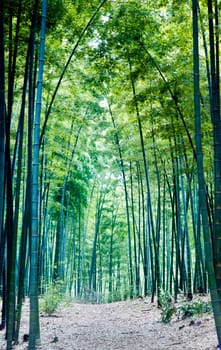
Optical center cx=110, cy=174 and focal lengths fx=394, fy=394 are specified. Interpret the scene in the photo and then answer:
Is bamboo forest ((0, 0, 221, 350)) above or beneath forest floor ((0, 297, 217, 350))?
above

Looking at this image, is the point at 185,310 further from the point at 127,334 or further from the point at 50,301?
the point at 50,301

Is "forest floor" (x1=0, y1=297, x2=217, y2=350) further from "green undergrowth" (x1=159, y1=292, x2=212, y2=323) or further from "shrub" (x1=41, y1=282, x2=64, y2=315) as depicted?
"shrub" (x1=41, y1=282, x2=64, y2=315)

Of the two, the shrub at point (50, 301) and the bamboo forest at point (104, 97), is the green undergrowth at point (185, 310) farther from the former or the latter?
the shrub at point (50, 301)

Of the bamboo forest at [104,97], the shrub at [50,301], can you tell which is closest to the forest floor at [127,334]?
the bamboo forest at [104,97]

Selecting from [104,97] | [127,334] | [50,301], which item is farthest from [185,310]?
[104,97]

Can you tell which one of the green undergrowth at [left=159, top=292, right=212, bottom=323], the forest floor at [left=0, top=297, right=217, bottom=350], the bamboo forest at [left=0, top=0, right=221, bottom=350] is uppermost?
the bamboo forest at [left=0, top=0, right=221, bottom=350]

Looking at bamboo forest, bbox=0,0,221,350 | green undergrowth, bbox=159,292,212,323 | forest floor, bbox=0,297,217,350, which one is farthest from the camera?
green undergrowth, bbox=159,292,212,323

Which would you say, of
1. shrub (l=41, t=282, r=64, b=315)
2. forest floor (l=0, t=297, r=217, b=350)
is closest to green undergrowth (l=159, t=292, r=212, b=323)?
forest floor (l=0, t=297, r=217, b=350)

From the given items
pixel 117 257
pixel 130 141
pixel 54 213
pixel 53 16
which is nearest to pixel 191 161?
pixel 130 141

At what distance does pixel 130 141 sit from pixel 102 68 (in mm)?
3639

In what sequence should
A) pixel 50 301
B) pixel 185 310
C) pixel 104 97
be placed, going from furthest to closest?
1. pixel 104 97
2. pixel 50 301
3. pixel 185 310

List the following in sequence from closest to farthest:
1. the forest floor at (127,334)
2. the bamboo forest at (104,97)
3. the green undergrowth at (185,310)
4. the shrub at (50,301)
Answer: the bamboo forest at (104,97)
the forest floor at (127,334)
the green undergrowth at (185,310)
the shrub at (50,301)

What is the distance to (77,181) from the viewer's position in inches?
425

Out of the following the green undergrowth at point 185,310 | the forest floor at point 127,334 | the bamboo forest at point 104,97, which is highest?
the bamboo forest at point 104,97
